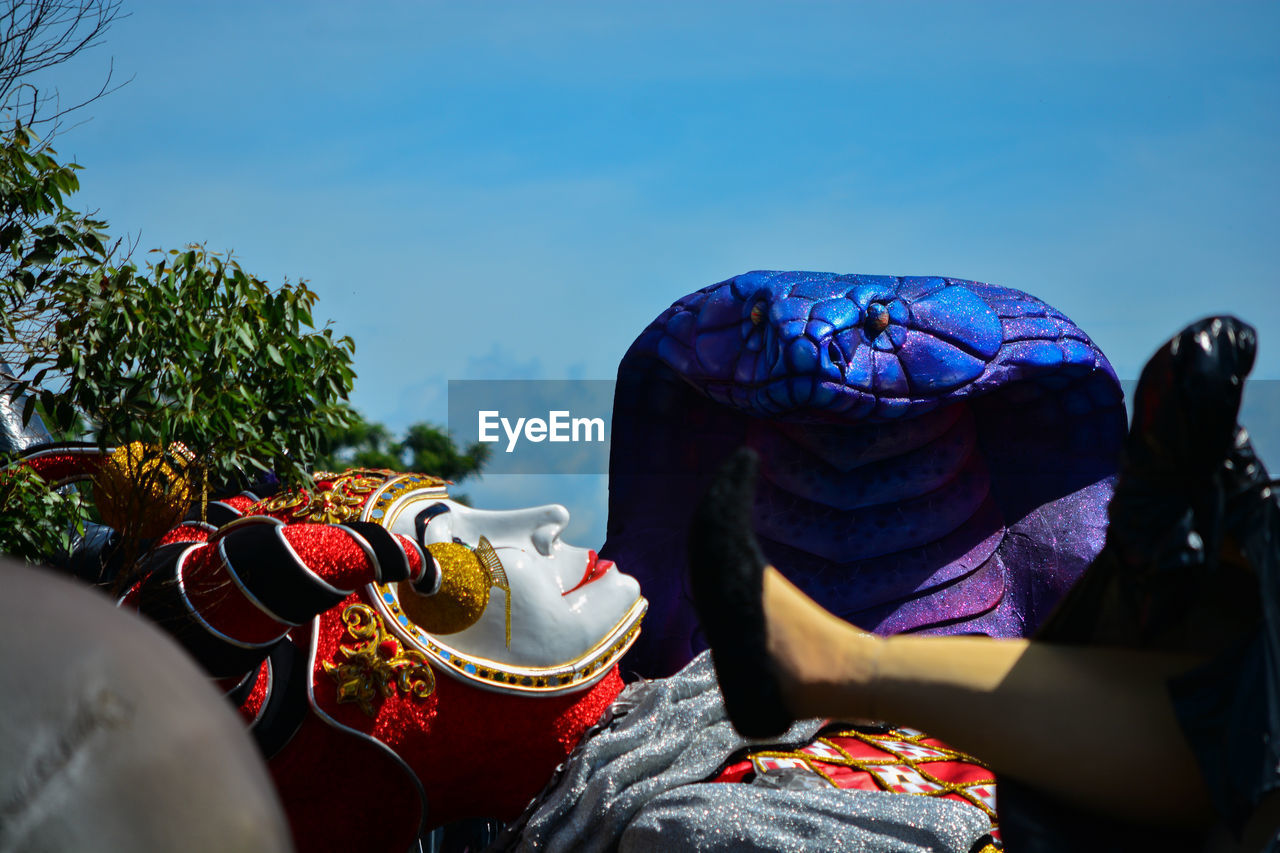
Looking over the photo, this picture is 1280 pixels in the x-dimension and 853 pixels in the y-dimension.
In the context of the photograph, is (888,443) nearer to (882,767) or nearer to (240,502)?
(882,767)

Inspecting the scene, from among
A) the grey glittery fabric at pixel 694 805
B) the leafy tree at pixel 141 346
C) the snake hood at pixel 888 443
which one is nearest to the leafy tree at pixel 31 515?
the leafy tree at pixel 141 346

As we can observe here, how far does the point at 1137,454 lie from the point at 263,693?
227 cm

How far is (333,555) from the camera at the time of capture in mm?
2996

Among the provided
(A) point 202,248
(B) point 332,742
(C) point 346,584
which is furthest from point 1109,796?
(A) point 202,248

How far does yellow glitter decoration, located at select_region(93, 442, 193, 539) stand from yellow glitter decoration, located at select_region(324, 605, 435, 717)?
0.59 metres

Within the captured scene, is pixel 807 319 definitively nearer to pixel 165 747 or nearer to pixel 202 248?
A: pixel 202 248

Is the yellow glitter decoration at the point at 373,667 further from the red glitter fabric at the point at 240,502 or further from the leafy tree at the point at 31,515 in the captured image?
the leafy tree at the point at 31,515

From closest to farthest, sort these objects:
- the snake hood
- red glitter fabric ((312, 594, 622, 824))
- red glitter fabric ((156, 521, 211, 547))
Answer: red glitter fabric ((312, 594, 622, 824)) → red glitter fabric ((156, 521, 211, 547)) → the snake hood

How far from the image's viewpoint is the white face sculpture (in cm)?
350

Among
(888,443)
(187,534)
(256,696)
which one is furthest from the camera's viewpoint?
(888,443)

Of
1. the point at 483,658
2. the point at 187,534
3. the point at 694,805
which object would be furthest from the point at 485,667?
the point at 187,534

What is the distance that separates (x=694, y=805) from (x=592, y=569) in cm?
96

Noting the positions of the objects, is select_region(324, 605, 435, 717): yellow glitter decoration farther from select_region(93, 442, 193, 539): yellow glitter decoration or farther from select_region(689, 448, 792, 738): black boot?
select_region(689, 448, 792, 738): black boot

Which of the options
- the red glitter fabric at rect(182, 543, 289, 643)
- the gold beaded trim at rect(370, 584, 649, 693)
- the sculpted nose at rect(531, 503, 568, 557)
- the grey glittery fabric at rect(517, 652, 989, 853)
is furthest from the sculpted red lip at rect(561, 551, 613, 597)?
the red glitter fabric at rect(182, 543, 289, 643)
